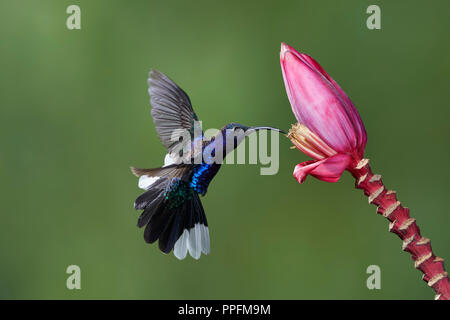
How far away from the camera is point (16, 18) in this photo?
7.07ft

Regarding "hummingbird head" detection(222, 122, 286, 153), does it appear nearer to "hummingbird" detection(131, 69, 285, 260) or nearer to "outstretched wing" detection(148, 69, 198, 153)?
"hummingbird" detection(131, 69, 285, 260)

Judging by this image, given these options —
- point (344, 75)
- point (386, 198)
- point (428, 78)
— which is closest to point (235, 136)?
point (386, 198)

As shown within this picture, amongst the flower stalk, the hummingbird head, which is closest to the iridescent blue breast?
the hummingbird head

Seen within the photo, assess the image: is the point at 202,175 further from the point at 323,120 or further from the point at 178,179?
the point at 323,120

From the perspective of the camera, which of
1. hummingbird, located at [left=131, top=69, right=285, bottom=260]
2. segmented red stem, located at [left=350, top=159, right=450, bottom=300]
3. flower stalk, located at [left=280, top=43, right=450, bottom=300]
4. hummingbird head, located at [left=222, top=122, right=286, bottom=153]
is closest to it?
segmented red stem, located at [left=350, top=159, right=450, bottom=300]

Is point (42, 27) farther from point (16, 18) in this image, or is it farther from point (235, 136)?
point (235, 136)

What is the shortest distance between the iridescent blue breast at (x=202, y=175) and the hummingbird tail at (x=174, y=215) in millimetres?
10

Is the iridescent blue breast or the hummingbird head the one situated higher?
the hummingbird head

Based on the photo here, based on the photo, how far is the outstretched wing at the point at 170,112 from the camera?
3.16 feet

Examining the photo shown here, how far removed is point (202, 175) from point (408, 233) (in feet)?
1.52

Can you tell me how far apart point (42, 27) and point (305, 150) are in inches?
70.5

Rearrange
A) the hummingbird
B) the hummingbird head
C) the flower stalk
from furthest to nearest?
the hummingbird
the hummingbird head
the flower stalk

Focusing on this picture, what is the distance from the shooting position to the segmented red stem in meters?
0.44

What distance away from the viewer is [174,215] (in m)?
0.92
